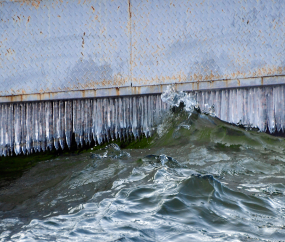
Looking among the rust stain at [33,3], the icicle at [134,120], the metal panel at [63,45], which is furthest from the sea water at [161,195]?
the rust stain at [33,3]

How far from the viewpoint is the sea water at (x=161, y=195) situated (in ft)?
6.38

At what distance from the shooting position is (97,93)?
490 cm

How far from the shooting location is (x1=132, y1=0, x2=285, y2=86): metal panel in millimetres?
4574

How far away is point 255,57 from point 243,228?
3.17m

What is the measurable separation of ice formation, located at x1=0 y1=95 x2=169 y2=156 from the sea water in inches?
23.8

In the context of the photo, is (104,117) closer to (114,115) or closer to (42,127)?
(114,115)

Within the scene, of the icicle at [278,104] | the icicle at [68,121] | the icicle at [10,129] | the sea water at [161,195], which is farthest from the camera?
the icicle at [10,129]

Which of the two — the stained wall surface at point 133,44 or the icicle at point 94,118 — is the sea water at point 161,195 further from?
the stained wall surface at point 133,44

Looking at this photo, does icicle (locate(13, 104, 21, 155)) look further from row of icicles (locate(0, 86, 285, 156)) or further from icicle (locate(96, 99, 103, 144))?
icicle (locate(96, 99, 103, 144))

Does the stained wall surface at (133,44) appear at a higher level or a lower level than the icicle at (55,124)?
higher

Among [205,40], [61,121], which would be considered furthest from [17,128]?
[205,40]

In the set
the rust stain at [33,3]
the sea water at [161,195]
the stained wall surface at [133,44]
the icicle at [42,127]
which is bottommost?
the sea water at [161,195]

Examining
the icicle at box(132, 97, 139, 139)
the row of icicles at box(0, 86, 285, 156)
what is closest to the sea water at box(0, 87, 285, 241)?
the row of icicles at box(0, 86, 285, 156)

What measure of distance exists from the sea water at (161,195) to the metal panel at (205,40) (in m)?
0.95
